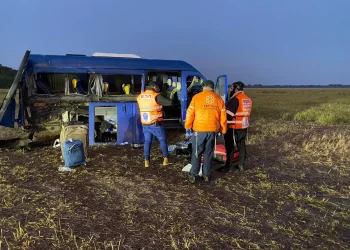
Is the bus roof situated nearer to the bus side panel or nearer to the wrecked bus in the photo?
the wrecked bus

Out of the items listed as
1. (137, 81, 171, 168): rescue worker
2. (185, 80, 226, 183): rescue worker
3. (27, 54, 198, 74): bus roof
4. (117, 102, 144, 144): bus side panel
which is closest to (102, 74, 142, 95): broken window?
(27, 54, 198, 74): bus roof

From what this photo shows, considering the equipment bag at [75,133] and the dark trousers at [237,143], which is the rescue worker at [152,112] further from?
the equipment bag at [75,133]

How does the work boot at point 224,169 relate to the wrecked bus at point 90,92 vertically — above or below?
below

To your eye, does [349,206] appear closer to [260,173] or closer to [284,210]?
[284,210]

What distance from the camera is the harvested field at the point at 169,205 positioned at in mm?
3846

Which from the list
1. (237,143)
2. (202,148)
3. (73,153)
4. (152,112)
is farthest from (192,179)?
(73,153)

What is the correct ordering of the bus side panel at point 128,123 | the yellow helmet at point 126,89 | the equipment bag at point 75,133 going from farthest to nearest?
the yellow helmet at point 126,89 < the bus side panel at point 128,123 < the equipment bag at point 75,133

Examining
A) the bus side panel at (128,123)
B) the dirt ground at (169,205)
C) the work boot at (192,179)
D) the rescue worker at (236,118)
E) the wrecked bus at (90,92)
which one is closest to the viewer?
the dirt ground at (169,205)

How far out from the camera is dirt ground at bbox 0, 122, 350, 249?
3846mm

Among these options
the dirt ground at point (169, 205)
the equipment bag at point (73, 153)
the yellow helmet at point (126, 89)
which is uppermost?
the yellow helmet at point (126, 89)

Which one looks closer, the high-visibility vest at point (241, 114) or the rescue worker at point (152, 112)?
the high-visibility vest at point (241, 114)

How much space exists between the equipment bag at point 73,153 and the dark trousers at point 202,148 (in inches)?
93.5

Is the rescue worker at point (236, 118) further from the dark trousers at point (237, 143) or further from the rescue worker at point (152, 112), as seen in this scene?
the rescue worker at point (152, 112)

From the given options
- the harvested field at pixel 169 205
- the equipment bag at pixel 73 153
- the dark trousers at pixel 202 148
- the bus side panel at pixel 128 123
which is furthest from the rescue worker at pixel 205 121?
the bus side panel at pixel 128 123
